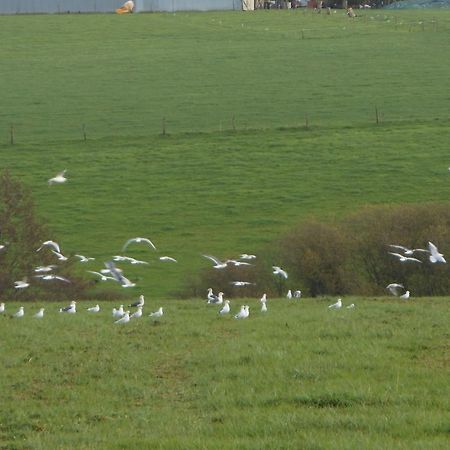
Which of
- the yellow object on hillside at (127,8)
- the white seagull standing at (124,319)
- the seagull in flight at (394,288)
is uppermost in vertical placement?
the yellow object on hillside at (127,8)

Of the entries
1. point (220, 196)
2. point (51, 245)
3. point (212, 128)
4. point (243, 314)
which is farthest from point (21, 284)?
point (212, 128)

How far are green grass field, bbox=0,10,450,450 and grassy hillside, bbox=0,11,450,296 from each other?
169mm

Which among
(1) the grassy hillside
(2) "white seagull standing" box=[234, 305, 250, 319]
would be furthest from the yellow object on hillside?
(2) "white seagull standing" box=[234, 305, 250, 319]

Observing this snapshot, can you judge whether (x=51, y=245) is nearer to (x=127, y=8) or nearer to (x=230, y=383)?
(x=230, y=383)

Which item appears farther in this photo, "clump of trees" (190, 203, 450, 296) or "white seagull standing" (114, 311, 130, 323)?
"clump of trees" (190, 203, 450, 296)

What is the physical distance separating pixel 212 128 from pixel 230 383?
51678 mm

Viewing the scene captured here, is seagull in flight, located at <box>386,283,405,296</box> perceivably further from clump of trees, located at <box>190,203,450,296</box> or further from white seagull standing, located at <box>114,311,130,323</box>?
white seagull standing, located at <box>114,311,130,323</box>

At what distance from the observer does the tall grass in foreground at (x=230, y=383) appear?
37.6 feet

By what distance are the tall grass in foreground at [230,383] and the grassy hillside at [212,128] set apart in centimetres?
2023

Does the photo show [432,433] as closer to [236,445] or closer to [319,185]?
[236,445]

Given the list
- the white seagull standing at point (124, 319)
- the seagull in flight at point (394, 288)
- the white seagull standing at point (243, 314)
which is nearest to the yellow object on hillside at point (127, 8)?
the seagull in flight at point (394, 288)

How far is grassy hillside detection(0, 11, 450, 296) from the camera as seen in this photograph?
49156mm

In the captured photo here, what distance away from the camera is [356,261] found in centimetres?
3488

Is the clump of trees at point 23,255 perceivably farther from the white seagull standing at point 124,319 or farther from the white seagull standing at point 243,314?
the white seagull standing at point 243,314
